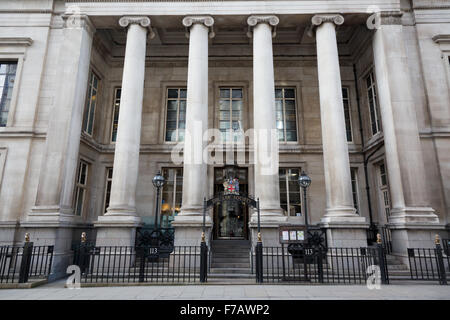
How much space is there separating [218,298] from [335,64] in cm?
1142

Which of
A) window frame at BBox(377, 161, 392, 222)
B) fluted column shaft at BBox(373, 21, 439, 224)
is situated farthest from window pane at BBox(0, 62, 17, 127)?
window frame at BBox(377, 161, 392, 222)

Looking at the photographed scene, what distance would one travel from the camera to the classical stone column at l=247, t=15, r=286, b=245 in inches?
453

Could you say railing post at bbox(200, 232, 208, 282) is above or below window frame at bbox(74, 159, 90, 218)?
below

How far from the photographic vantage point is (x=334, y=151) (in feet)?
40.5

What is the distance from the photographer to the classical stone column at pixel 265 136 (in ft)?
37.7

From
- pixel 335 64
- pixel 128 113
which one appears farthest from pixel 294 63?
pixel 128 113

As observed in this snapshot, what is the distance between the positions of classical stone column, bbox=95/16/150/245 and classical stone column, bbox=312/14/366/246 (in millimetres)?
8419

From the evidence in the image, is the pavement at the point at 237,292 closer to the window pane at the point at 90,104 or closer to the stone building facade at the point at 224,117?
the stone building facade at the point at 224,117

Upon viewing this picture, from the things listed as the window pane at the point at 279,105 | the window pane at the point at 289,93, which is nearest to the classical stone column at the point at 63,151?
the window pane at the point at 279,105

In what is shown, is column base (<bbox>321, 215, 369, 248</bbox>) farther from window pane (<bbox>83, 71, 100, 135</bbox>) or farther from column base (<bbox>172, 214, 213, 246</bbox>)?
window pane (<bbox>83, 71, 100, 135</bbox>)

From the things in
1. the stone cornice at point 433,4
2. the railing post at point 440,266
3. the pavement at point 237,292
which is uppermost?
the stone cornice at point 433,4

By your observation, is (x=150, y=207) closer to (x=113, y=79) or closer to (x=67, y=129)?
(x=67, y=129)

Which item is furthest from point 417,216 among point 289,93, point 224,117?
point 224,117

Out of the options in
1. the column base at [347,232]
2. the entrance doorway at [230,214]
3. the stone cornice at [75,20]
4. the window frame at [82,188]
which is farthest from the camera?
the entrance doorway at [230,214]
